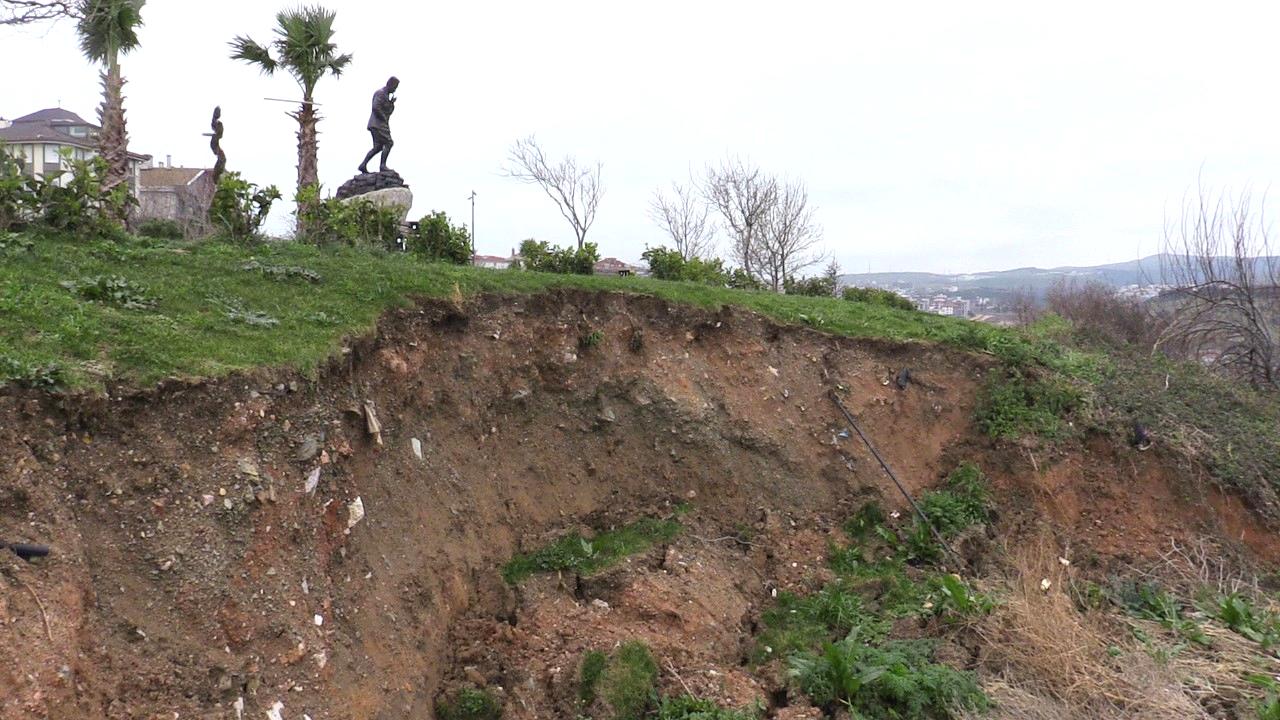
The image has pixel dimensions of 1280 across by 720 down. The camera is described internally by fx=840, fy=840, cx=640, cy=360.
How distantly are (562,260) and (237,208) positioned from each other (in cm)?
438

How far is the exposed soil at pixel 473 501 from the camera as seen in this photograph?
4938mm

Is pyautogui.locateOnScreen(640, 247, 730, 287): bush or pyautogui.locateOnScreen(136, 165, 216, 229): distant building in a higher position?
pyautogui.locateOnScreen(136, 165, 216, 229): distant building

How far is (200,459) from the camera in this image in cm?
557

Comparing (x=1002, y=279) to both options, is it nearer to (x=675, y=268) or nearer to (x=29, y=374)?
(x=675, y=268)

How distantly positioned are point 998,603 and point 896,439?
296 cm

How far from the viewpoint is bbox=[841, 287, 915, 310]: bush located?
14.5 m

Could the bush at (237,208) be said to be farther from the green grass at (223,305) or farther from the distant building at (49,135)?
the distant building at (49,135)

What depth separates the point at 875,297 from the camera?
49.3 ft

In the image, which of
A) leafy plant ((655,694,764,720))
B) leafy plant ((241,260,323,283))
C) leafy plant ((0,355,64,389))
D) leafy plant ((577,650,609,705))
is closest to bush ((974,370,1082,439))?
leafy plant ((655,694,764,720))

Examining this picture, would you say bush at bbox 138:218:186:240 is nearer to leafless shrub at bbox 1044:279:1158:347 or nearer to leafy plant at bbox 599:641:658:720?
→ leafy plant at bbox 599:641:658:720

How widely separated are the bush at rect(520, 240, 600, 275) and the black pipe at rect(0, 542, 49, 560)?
8.21 metres

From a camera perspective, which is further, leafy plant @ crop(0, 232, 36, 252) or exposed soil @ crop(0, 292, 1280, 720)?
leafy plant @ crop(0, 232, 36, 252)

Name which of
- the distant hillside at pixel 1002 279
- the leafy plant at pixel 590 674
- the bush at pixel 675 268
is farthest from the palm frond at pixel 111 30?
the distant hillside at pixel 1002 279

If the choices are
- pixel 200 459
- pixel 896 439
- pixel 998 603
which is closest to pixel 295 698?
pixel 200 459
